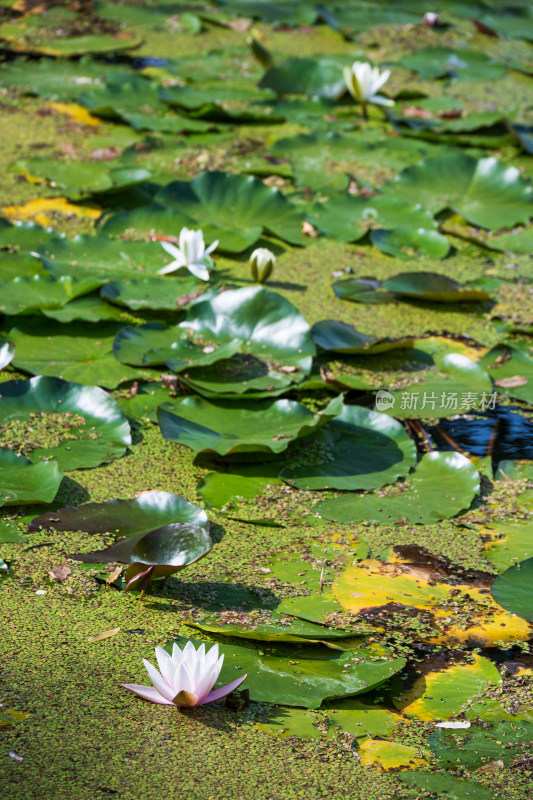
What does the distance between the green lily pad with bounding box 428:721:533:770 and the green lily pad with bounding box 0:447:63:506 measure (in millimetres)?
1048

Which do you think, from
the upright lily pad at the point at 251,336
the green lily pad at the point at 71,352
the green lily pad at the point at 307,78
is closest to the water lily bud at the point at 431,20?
the green lily pad at the point at 307,78

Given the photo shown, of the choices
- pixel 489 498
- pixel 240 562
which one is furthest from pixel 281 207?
pixel 240 562

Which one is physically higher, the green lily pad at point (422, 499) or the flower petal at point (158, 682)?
the flower petal at point (158, 682)

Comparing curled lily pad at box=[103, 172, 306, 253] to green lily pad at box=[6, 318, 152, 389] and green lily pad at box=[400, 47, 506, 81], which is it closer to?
green lily pad at box=[6, 318, 152, 389]

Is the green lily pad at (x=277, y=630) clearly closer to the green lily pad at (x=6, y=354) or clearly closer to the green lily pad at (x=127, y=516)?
the green lily pad at (x=127, y=516)

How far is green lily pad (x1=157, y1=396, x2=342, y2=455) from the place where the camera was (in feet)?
7.80

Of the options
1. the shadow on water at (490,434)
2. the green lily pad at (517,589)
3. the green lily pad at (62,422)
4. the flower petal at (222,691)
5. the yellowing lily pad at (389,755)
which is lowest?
the shadow on water at (490,434)

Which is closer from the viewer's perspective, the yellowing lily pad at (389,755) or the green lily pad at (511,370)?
the yellowing lily pad at (389,755)

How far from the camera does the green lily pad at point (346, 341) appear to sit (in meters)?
2.88

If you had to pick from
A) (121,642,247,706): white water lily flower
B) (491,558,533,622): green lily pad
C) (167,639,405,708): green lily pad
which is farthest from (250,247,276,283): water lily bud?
(121,642,247,706): white water lily flower

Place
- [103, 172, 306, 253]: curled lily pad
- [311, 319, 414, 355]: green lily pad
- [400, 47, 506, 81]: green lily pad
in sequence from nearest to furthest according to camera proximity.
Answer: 1. [311, 319, 414, 355]: green lily pad
2. [103, 172, 306, 253]: curled lily pad
3. [400, 47, 506, 81]: green lily pad

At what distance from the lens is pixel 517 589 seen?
200cm

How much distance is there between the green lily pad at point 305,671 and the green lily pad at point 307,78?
4.05 m

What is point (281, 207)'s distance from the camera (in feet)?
12.3
